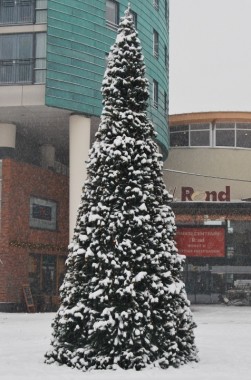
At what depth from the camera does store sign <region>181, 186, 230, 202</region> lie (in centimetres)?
5038

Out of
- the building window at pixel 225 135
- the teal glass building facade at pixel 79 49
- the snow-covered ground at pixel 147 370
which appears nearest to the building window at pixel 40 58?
the teal glass building facade at pixel 79 49

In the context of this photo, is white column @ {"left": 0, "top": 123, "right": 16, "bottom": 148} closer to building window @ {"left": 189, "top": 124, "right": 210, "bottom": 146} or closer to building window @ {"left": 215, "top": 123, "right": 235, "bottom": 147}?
building window @ {"left": 189, "top": 124, "right": 210, "bottom": 146}

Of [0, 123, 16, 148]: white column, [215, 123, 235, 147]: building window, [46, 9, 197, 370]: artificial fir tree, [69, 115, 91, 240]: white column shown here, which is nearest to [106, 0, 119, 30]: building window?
[69, 115, 91, 240]: white column

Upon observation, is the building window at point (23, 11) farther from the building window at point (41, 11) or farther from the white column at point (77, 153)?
the white column at point (77, 153)

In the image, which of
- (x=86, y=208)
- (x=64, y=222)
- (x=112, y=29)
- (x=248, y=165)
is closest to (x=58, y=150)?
(x=64, y=222)

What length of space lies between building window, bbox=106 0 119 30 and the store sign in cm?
1566

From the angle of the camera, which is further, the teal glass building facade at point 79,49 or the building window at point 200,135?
the building window at point 200,135

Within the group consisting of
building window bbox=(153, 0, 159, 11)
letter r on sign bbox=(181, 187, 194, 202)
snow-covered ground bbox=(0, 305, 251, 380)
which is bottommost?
snow-covered ground bbox=(0, 305, 251, 380)

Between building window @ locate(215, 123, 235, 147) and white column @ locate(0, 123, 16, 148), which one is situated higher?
building window @ locate(215, 123, 235, 147)

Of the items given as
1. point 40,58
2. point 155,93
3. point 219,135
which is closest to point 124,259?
point 40,58

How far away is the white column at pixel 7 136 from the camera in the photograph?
125ft

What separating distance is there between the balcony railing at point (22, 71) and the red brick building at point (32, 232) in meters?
4.25

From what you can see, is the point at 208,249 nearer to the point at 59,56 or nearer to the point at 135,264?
the point at 59,56

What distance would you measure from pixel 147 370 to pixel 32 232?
81.5 feet
